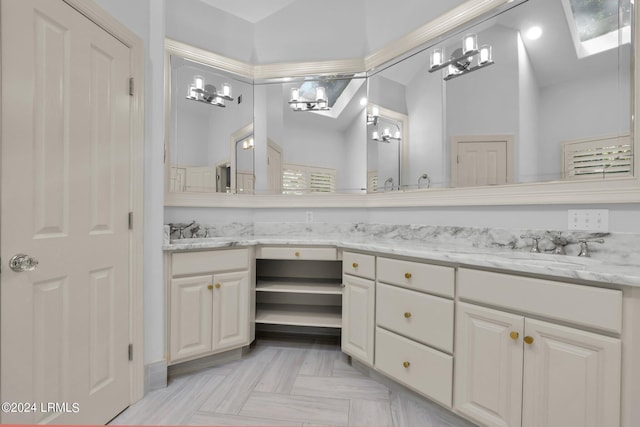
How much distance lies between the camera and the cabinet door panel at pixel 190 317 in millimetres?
1950

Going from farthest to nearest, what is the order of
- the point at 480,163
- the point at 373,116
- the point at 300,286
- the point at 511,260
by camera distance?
the point at 373,116 → the point at 300,286 → the point at 480,163 → the point at 511,260

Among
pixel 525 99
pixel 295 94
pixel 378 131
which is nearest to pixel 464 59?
pixel 525 99

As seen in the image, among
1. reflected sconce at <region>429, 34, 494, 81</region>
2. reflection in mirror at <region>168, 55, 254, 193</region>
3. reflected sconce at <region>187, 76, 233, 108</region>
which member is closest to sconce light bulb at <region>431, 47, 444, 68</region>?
reflected sconce at <region>429, 34, 494, 81</region>

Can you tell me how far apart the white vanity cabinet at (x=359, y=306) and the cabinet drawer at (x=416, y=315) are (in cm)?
8

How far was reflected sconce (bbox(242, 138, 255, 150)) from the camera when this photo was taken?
2.74 m

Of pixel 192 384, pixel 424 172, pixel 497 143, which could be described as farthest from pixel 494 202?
pixel 192 384

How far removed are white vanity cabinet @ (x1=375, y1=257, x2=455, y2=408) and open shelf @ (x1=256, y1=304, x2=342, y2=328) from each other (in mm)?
589

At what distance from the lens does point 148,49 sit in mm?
1867

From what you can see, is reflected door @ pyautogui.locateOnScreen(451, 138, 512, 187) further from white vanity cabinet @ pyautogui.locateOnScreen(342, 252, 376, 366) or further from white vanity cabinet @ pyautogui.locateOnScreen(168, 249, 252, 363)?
white vanity cabinet @ pyautogui.locateOnScreen(168, 249, 252, 363)

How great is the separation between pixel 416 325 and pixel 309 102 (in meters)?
2.12

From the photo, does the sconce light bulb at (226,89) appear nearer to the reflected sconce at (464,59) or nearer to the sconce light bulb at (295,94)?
the sconce light bulb at (295,94)

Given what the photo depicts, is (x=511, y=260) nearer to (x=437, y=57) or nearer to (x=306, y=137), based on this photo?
(x=437, y=57)

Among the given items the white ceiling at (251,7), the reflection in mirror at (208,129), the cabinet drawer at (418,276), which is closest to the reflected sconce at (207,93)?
the reflection in mirror at (208,129)

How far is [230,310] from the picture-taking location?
7.07 ft
